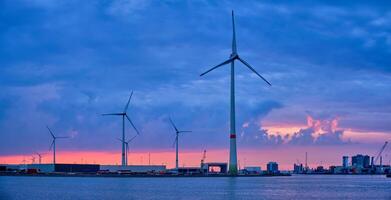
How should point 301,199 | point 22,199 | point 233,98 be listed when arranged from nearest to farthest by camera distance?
point 22,199 < point 301,199 < point 233,98

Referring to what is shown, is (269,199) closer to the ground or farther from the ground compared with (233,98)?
closer to the ground

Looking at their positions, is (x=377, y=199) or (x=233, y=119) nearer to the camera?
(x=377, y=199)

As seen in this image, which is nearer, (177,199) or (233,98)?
(177,199)

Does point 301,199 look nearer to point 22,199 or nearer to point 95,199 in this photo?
point 95,199

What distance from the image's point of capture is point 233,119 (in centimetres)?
19462

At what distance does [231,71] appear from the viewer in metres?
195

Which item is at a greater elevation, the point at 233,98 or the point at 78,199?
the point at 233,98

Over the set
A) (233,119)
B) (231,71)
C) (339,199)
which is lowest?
(339,199)

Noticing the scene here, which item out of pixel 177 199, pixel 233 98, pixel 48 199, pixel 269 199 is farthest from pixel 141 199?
pixel 233 98

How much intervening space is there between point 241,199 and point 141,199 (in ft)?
60.4

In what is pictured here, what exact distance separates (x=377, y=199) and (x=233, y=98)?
76467mm

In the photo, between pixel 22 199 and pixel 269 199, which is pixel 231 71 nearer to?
pixel 269 199

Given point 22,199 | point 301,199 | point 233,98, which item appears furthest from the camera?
point 233,98

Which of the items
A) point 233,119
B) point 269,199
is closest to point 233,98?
point 233,119
